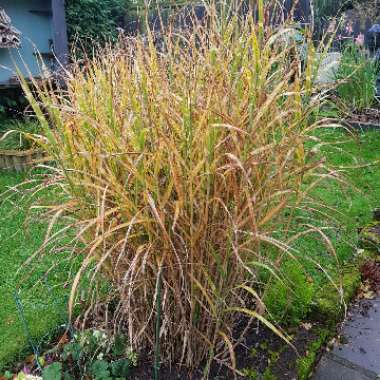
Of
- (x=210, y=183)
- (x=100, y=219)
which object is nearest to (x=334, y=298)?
(x=210, y=183)

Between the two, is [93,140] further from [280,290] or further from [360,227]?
[360,227]

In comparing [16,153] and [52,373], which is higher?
[52,373]

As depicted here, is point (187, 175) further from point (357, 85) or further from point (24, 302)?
point (357, 85)

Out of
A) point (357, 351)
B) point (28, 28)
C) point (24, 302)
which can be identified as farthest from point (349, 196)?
point (28, 28)

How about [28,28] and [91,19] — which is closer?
[28,28]

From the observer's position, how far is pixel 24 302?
2445 mm

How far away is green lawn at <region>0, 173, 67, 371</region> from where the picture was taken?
206cm

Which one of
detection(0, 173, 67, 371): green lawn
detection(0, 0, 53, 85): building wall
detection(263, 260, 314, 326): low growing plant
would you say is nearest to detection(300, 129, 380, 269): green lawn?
detection(263, 260, 314, 326): low growing plant

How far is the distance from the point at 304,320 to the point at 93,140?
1299 mm

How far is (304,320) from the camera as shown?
2109 mm

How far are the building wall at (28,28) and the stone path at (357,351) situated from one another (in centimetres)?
492

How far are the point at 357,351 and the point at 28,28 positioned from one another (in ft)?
19.1

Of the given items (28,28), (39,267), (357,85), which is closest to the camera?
(39,267)

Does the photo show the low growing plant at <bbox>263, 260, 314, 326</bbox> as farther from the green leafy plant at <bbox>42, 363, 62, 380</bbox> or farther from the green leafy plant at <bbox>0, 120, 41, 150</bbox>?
the green leafy plant at <bbox>0, 120, 41, 150</bbox>
